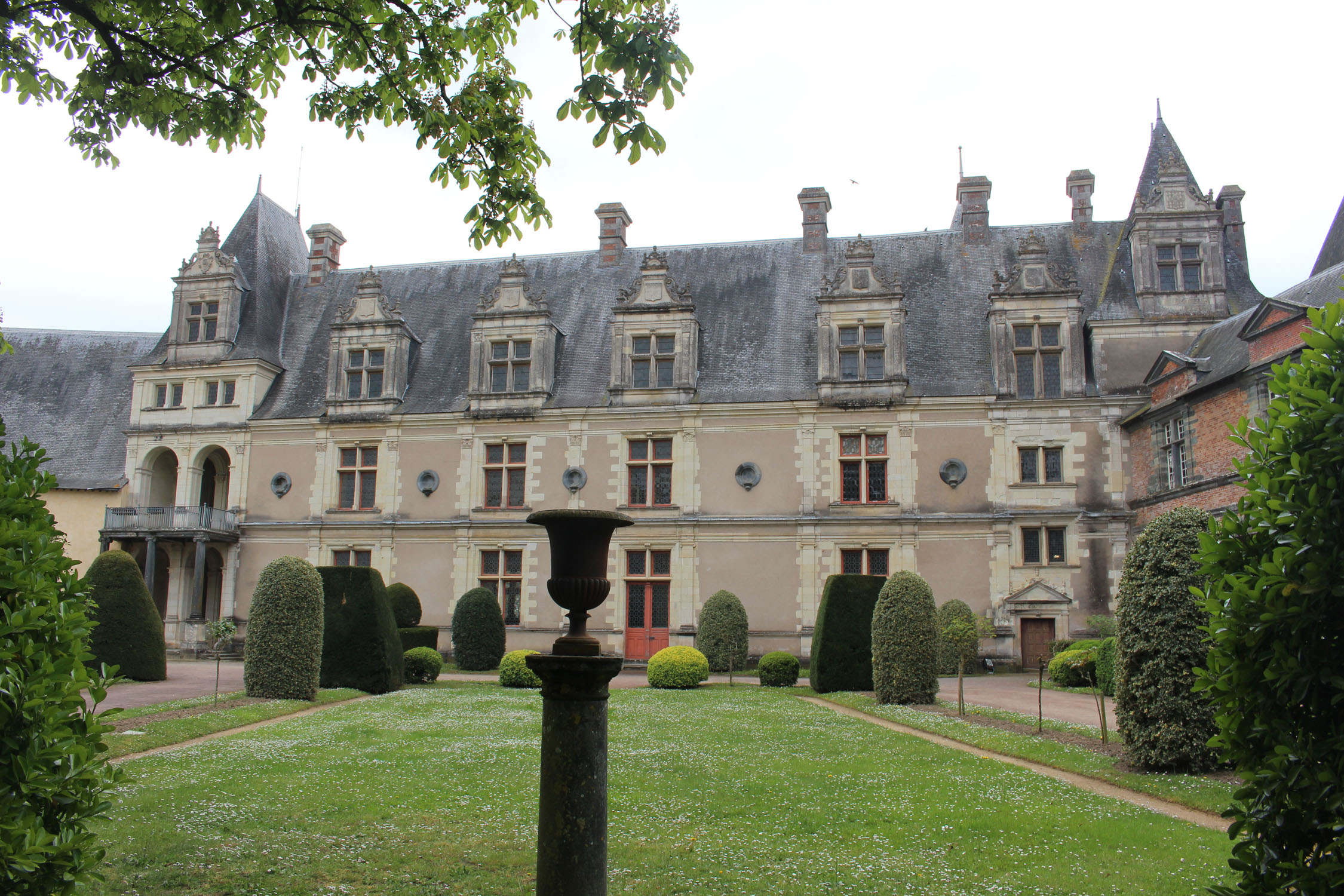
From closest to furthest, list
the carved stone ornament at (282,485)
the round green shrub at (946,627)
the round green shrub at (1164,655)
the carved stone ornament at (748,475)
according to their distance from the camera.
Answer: the round green shrub at (1164,655) < the round green shrub at (946,627) < the carved stone ornament at (748,475) < the carved stone ornament at (282,485)

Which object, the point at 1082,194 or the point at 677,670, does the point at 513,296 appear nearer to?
the point at 677,670

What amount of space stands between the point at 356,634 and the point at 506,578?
8.45 m

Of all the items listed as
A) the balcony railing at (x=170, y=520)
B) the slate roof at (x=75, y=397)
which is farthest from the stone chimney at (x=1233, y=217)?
the slate roof at (x=75, y=397)

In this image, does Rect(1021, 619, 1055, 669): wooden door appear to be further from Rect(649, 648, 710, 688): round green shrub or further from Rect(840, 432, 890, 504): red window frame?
Rect(649, 648, 710, 688): round green shrub

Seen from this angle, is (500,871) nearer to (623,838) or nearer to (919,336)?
(623,838)

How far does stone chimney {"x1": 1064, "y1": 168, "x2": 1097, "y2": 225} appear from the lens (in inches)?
1062

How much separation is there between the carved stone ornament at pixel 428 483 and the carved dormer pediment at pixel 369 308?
4.95 meters

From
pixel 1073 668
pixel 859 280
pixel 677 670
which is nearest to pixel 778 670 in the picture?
pixel 677 670

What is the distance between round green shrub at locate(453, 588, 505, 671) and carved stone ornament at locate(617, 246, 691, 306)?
30.8 ft

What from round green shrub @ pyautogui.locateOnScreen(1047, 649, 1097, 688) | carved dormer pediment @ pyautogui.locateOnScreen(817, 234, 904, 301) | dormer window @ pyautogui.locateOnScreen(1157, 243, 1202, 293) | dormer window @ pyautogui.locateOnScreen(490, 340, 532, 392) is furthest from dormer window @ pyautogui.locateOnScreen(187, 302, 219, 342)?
dormer window @ pyautogui.locateOnScreen(1157, 243, 1202, 293)

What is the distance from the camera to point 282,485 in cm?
2777

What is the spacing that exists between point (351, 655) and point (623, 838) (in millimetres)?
12176

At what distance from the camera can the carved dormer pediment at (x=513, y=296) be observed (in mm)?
27031

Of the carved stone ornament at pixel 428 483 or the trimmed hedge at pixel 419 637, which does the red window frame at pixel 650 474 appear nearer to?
the carved stone ornament at pixel 428 483
